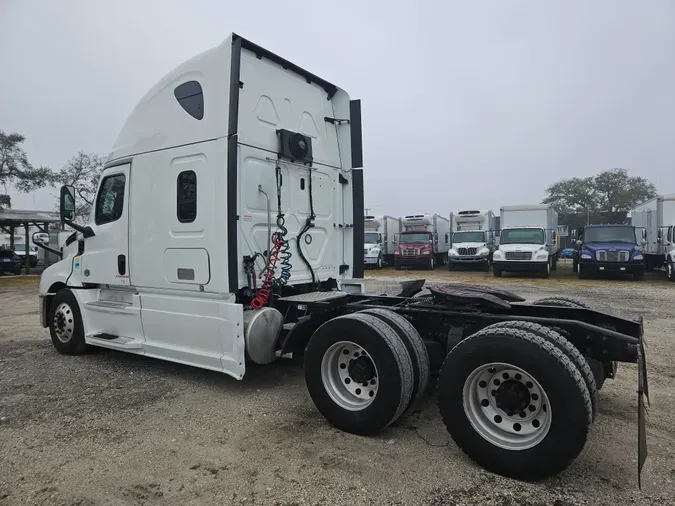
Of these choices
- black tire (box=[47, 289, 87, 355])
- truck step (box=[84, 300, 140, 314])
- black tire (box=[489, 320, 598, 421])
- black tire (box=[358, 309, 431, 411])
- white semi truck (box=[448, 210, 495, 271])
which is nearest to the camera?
black tire (box=[489, 320, 598, 421])

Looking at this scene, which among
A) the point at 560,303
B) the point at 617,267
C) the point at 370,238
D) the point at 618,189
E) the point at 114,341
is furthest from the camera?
the point at 618,189

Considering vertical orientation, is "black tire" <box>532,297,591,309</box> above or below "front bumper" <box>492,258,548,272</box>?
above

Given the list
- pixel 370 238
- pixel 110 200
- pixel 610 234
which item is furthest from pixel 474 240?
pixel 110 200

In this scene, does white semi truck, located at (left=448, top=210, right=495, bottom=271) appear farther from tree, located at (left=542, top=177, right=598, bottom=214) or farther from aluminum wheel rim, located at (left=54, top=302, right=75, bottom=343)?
tree, located at (left=542, top=177, right=598, bottom=214)

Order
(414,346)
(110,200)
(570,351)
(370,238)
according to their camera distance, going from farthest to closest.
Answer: (370,238)
(110,200)
(414,346)
(570,351)

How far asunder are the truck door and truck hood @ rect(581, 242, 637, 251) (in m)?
17.3

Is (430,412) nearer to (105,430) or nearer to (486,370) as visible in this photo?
(486,370)

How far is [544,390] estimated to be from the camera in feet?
9.43

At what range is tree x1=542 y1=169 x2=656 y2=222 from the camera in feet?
172

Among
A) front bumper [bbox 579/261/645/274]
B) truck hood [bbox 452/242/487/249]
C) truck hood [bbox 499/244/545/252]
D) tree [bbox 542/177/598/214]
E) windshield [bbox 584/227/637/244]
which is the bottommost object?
front bumper [bbox 579/261/645/274]

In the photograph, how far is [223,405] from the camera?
4.40 metres

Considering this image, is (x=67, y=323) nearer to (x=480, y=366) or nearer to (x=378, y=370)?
(x=378, y=370)

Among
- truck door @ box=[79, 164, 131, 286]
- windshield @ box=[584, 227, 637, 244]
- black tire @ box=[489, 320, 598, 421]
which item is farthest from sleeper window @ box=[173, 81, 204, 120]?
windshield @ box=[584, 227, 637, 244]

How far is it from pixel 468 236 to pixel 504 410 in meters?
21.4
